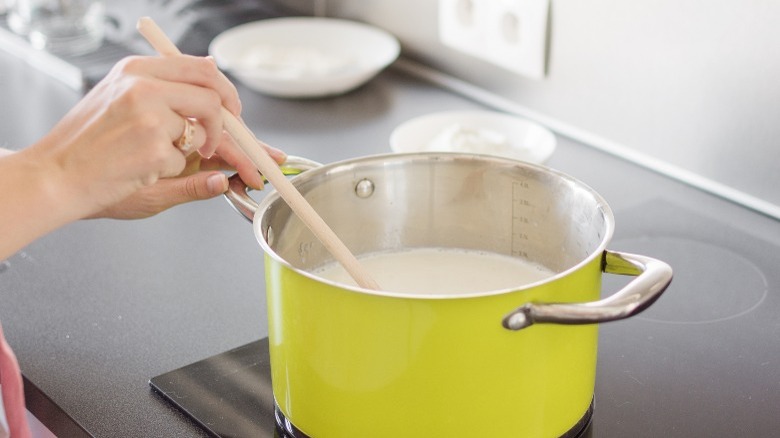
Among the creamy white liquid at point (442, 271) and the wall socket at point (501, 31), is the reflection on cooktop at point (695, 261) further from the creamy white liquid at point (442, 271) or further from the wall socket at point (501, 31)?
the wall socket at point (501, 31)

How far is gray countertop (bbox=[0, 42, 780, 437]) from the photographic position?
0.78 m

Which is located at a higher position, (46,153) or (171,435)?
(46,153)

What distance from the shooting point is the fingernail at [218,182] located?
0.81 metres

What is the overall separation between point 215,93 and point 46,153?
13 centimetres

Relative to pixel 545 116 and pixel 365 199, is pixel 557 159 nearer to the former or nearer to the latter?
pixel 545 116

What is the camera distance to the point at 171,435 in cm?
75

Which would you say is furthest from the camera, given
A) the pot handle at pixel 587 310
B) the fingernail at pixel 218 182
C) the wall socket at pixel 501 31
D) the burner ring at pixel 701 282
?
the wall socket at pixel 501 31

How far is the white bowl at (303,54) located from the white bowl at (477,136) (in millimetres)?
202

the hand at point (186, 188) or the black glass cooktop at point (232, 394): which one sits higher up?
the hand at point (186, 188)

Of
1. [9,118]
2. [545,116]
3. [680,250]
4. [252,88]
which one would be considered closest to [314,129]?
[252,88]

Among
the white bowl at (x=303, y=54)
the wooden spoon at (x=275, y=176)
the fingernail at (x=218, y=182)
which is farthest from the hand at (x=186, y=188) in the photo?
the white bowl at (x=303, y=54)

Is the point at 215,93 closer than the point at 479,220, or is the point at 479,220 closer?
the point at 215,93

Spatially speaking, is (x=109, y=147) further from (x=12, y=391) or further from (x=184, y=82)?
(x=12, y=391)

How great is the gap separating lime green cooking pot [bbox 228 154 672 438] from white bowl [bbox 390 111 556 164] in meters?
0.35
